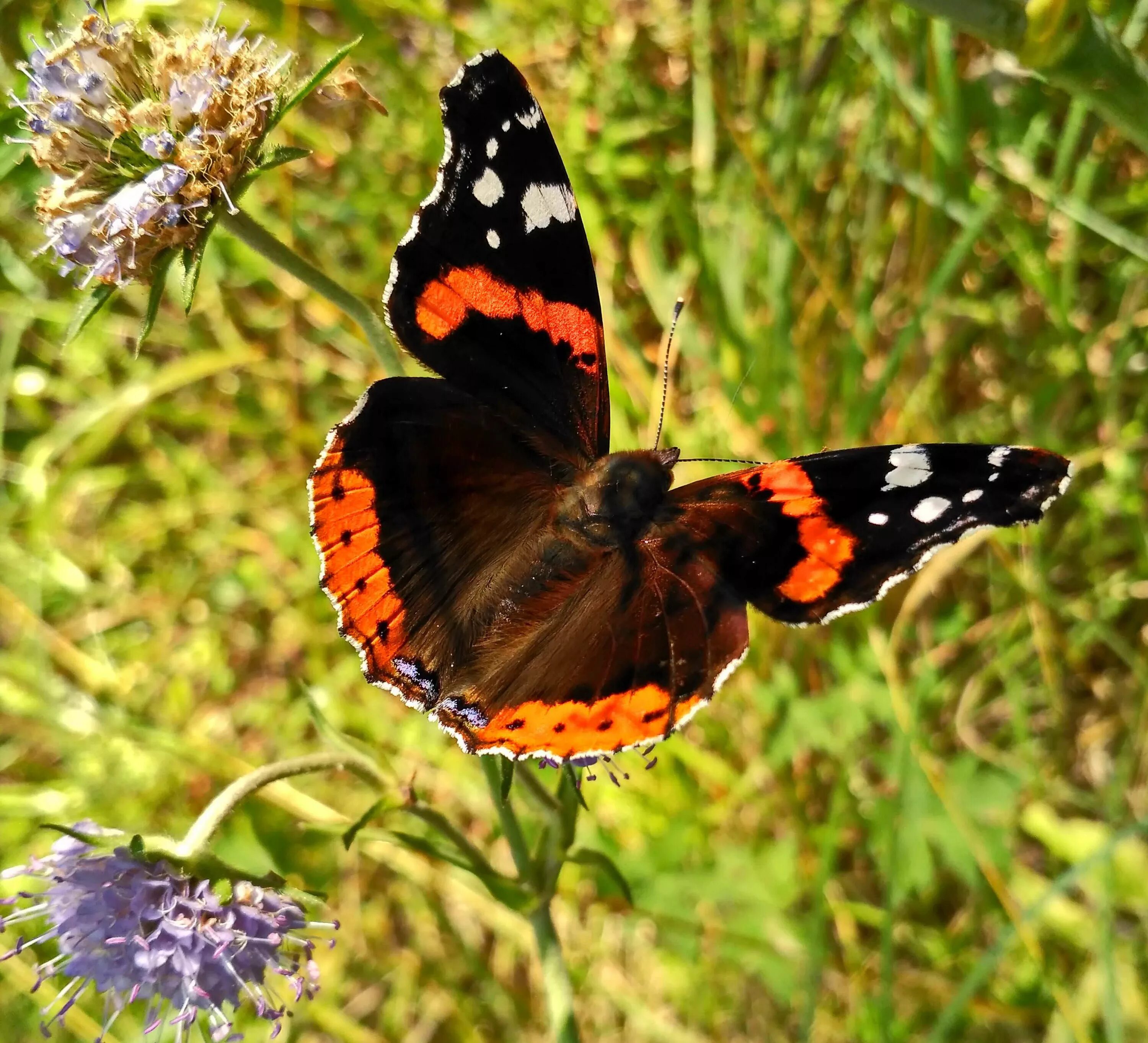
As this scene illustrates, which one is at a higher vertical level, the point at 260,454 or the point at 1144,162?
the point at 260,454

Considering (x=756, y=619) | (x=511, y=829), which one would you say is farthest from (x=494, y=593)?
(x=756, y=619)

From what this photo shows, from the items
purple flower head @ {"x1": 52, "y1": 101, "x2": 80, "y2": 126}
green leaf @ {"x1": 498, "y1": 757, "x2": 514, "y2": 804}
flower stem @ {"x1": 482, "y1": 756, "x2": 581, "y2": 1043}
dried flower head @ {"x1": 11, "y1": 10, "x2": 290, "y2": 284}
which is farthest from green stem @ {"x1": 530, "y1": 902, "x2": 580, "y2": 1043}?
purple flower head @ {"x1": 52, "y1": 101, "x2": 80, "y2": 126}

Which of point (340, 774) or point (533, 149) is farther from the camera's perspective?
point (340, 774)

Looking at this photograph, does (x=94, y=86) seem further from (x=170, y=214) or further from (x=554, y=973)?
(x=554, y=973)

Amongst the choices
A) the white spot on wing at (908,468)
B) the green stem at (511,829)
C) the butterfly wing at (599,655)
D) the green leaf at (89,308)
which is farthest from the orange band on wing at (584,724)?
the green leaf at (89,308)

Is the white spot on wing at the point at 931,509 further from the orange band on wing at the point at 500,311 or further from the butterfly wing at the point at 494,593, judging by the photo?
the orange band on wing at the point at 500,311

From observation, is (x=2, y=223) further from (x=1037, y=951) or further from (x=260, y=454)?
(x=1037, y=951)

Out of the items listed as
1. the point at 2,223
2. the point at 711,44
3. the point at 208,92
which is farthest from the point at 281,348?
the point at 208,92
